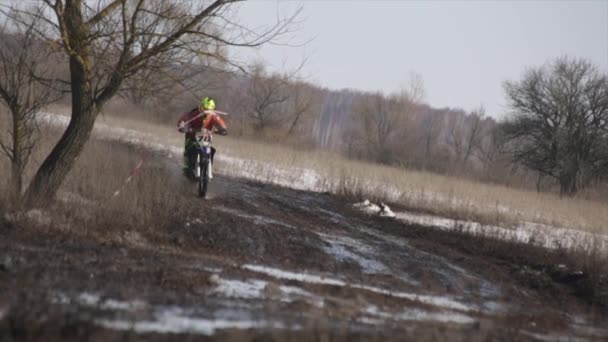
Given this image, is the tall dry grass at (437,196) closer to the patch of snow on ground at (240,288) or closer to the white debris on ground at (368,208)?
the white debris on ground at (368,208)

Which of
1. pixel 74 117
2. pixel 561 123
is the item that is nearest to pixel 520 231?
pixel 74 117

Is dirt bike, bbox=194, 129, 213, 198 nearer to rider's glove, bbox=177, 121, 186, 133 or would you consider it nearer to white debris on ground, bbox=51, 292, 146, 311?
rider's glove, bbox=177, 121, 186, 133

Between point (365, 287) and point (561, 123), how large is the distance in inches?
1472

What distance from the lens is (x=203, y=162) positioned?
12031mm

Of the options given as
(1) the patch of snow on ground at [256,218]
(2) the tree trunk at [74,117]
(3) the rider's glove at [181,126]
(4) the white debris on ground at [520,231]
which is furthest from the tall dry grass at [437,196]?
(2) the tree trunk at [74,117]

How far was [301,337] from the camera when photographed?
454 cm

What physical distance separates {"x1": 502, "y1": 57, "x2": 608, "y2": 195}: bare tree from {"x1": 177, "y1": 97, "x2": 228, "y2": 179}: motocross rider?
29598 mm

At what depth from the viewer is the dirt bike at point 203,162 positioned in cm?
1205

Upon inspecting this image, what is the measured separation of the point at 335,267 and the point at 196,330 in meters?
3.73

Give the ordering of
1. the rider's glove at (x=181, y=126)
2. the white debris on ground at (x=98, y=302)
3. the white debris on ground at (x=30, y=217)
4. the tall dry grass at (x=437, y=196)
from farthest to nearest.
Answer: the tall dry grass at (x=437, y=196), the rider's glove at (x=181, y=126), the white debris on ground at (x=30, y=217), the white debris on ground at (x=98, y=302)

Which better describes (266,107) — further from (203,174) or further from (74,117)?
(74,117)

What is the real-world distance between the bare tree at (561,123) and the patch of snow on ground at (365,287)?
32817 mm

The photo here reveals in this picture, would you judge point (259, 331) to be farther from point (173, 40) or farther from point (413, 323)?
point (173, 40)

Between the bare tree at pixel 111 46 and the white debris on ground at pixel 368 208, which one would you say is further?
the white debris on ground at pixel 368 208
